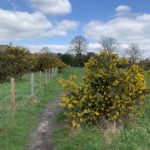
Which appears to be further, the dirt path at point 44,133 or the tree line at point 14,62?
the tree line at point 14,62

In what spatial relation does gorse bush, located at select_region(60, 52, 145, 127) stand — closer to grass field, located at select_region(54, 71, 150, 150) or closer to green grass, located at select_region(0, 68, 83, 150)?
grass field, located at select_region(54, 71, 150, 150)

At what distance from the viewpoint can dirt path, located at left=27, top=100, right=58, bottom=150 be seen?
7.55 meters

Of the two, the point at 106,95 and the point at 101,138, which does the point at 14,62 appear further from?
the point at 101,138

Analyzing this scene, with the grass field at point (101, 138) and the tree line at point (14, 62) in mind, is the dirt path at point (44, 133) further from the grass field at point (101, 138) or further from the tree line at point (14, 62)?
the tree line at point (14, 62)

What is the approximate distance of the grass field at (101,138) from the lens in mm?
7132

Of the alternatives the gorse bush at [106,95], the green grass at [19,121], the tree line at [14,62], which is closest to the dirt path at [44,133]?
the green grass at [19,121]

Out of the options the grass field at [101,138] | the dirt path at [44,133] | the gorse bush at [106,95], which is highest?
the gorse bush at [106,95]

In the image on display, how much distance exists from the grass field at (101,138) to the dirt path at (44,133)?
0.22 m

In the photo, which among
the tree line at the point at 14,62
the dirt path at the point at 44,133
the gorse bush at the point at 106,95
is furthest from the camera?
the tree line at the point at 14,62

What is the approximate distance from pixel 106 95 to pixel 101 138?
1.61 m

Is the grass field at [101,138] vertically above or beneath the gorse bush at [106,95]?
beneath

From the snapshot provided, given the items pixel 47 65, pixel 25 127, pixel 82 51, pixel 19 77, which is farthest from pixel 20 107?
pixel 82 51

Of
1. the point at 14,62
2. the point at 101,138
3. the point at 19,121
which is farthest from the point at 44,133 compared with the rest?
the point at 14,62

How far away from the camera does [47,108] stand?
12969 millimetres
